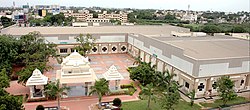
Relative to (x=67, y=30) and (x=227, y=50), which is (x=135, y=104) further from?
(x=67, y=30)

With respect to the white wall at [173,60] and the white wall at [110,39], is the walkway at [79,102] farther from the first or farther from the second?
the white wall at [110,39]

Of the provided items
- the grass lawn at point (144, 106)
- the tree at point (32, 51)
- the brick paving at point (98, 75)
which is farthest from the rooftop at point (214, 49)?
the tree at point (32, 51)

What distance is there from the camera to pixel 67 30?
46.4 m

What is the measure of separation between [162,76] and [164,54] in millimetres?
5866

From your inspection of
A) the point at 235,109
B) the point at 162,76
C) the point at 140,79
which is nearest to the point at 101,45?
the point at 140,79

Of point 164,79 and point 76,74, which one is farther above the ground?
point 76,74

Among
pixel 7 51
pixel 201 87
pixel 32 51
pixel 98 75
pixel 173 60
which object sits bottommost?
pixel 98 75

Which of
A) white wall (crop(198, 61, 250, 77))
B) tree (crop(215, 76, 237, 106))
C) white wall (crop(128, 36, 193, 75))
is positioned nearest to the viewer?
tree (crop(215, 76, 237, 106))

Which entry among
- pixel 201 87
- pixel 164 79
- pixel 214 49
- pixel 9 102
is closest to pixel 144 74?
pixel 164 79

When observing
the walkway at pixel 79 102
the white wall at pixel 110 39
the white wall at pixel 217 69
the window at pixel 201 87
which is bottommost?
the walkway at pixel 79 102

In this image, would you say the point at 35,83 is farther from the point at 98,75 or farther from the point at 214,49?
the point at 214,49

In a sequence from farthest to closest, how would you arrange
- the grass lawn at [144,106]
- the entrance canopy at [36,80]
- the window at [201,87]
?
the window at [201,87]
the entrance canopy at [36,80]
the grass lawn at [144,106]

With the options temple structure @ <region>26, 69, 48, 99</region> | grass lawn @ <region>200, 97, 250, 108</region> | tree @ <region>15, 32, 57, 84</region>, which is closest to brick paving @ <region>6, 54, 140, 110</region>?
temple structure @ <region>26, 69, 48, 99</region>

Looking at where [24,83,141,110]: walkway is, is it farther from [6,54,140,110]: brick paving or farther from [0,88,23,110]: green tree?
[0,88,23,110]: green tree
